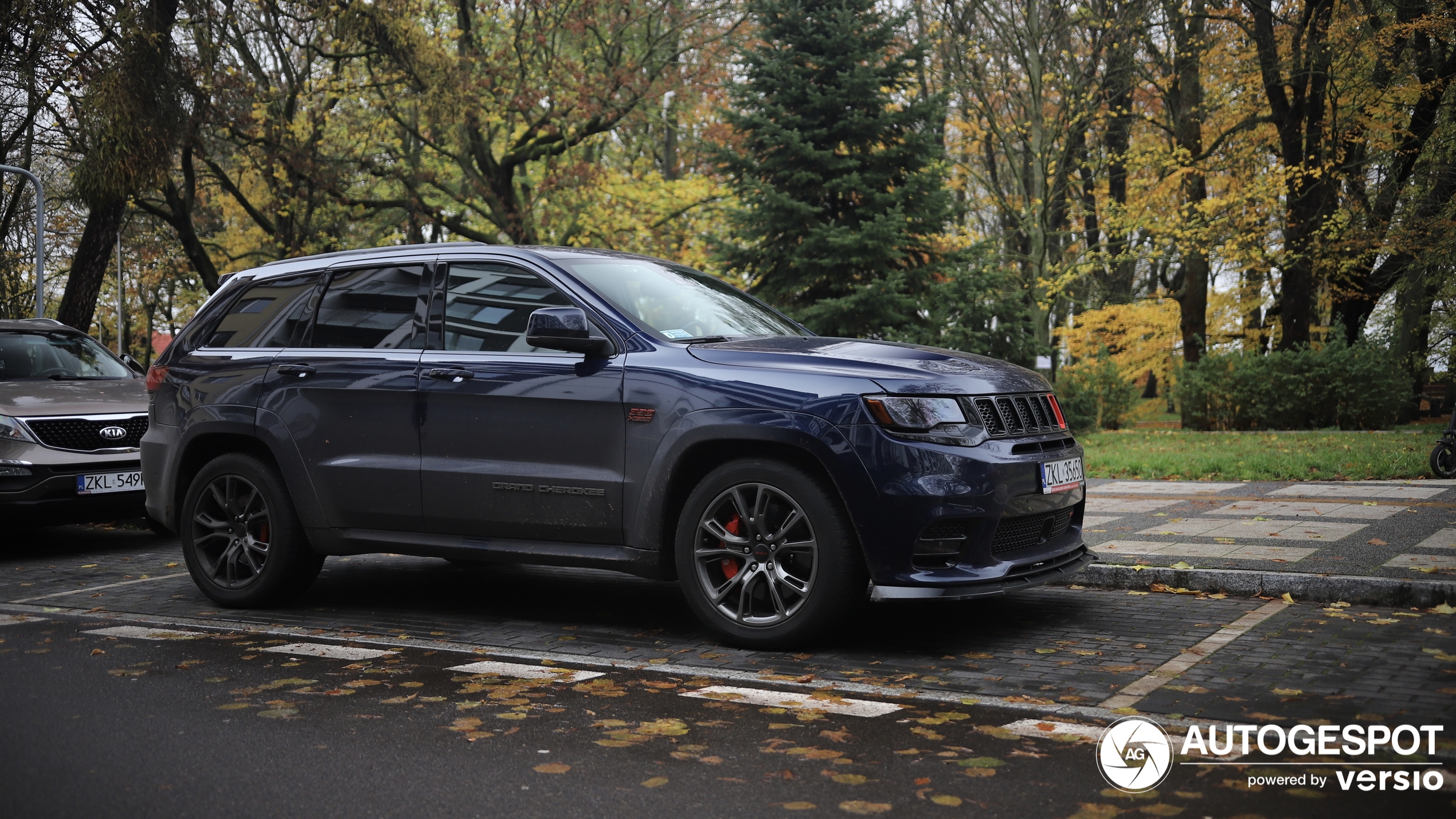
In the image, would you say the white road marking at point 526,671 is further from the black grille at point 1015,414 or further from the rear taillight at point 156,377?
the rear taillight at point 156,377

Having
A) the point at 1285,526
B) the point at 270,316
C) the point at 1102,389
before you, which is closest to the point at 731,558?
the point at 270,316

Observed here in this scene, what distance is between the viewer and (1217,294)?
33.8 meters

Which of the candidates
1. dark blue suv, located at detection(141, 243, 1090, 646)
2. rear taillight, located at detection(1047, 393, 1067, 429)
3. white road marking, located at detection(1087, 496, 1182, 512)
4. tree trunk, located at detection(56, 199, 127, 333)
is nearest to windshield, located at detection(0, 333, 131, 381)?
dark blue suv, located at detection(141, 243, 1090, 646)

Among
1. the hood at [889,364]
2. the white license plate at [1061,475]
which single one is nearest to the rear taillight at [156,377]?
the hood at [889,364]

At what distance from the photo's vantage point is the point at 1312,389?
19.2 meters

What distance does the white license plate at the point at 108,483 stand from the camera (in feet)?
31.0

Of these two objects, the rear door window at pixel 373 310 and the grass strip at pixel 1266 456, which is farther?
the grass strip at pixel 1266 456

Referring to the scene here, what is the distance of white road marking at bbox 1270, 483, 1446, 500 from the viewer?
10.5m

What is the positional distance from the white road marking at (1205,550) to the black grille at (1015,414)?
75.6 inches

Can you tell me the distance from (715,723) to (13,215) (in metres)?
27.0

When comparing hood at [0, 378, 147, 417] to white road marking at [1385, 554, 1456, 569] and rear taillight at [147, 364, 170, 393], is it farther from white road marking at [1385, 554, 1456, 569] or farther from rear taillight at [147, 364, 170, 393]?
white road marking at [1385, 554, 1456, 569]

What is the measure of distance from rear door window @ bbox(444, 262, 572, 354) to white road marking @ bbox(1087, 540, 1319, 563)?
147 inches

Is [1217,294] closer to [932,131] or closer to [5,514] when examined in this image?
[932,131]

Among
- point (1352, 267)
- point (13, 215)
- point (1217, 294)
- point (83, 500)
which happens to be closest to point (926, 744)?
point (83, 500)
